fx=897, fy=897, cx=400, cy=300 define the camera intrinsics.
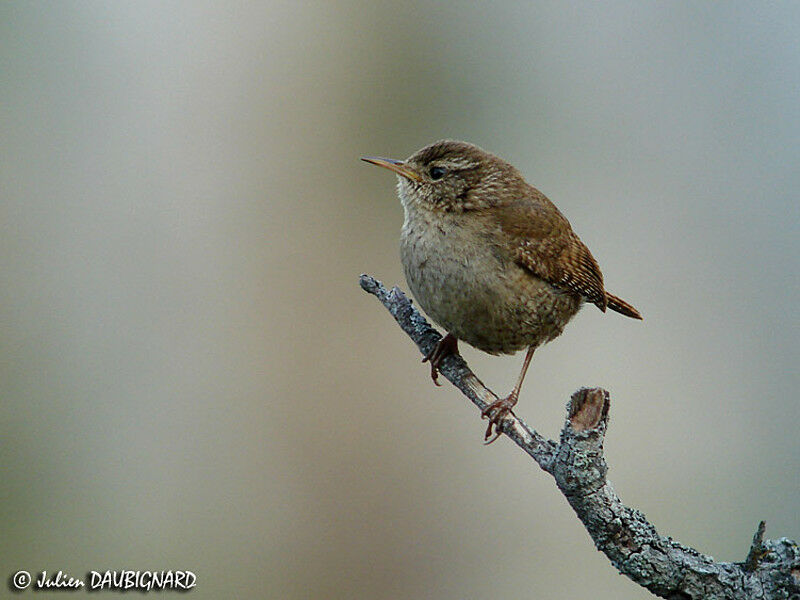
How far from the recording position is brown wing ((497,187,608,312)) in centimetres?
328

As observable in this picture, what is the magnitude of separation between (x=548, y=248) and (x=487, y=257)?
0.31 meters

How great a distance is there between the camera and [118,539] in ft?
18.9

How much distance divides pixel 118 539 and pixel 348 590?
1.51 metres

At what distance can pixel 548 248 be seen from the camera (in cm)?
337

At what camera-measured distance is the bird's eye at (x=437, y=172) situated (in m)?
3.47

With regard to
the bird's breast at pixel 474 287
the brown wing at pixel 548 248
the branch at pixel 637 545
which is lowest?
the branch at pixel 637 545

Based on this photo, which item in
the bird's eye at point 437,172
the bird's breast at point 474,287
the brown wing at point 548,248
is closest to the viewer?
the bird's breast at point 474,287

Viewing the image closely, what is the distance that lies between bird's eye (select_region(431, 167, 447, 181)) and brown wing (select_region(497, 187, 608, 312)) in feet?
0.94

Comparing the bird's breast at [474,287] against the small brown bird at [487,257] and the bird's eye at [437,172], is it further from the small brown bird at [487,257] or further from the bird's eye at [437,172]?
the bird's eye at [437,172]

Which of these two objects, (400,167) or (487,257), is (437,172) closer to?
(400,167)

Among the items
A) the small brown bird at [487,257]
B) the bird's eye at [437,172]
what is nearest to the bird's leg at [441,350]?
the small brown bird at [487,257]

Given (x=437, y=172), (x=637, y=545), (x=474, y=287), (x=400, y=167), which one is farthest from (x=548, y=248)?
(x=637, y=545)


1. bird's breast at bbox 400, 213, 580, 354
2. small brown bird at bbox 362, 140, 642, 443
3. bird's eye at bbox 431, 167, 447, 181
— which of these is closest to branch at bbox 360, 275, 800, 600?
small brown bird at bbox 362, 140, 642, 443

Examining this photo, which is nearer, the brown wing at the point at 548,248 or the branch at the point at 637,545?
the branch at the point at 637,545
